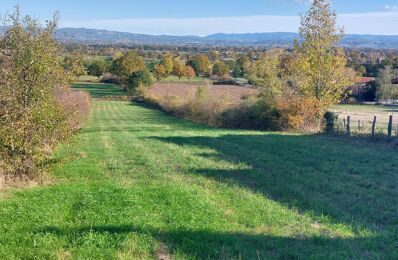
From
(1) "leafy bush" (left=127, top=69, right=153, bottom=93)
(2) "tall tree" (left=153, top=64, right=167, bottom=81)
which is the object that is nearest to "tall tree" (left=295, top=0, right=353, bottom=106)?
(1) "leafy bush" (left=127, top=69, right=153, bottom=93)

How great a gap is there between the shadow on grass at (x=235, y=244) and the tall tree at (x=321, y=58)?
1094 inches

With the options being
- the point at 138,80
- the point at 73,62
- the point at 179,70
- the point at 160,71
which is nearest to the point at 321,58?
the point at 73,62

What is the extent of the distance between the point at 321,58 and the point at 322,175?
21376 mm

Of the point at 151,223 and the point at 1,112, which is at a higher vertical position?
the point at 1,112

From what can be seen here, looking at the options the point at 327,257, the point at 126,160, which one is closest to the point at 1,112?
the point at 126,160

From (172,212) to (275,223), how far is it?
2164 mm

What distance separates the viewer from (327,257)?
775 centimetres

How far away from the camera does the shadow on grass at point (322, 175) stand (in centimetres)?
1109

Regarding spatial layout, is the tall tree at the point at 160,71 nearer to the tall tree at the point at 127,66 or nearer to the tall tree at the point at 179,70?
the tall tree at the point at 179,70

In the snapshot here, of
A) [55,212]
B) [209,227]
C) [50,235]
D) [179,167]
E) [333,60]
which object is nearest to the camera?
[50,235]

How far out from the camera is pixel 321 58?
35.1 meters

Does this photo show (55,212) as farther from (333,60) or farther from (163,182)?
(333,60)

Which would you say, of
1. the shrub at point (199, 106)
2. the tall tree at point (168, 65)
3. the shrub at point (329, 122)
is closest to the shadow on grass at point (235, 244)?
the shrub at point (329, 122)

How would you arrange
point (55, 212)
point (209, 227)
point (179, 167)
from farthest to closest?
1. point (179, 167)
2. point (55, 212)
3. point (209, 227)
